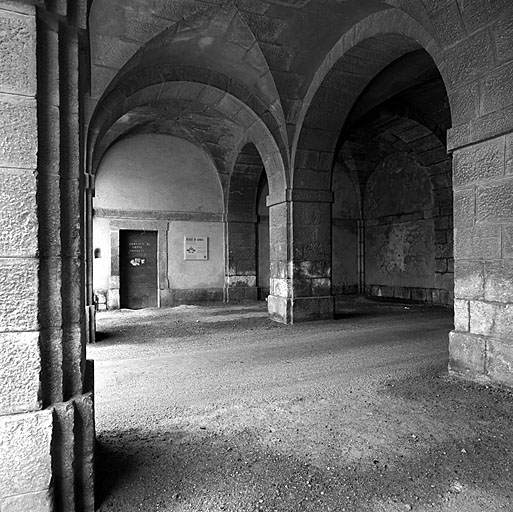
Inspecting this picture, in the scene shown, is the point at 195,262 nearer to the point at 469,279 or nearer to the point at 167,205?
the point at 167,205

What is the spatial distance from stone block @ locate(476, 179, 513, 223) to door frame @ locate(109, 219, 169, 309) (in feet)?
27.1

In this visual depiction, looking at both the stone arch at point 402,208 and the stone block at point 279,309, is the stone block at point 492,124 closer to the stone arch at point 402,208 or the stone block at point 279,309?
the stone block at point 279,309

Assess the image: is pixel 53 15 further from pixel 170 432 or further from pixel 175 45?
pixel 175 45

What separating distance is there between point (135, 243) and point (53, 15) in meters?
8.93

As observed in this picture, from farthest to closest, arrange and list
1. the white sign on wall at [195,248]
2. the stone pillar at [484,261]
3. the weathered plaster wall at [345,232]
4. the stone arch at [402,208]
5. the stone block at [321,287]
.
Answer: the weathered plaster wall at [345,232]
the white sign on wall at [195,248]
the stone arch at [402,208]
the stone block at [321,287]
the stone pillar at [484,261]

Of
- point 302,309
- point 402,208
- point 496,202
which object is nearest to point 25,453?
point 496,202

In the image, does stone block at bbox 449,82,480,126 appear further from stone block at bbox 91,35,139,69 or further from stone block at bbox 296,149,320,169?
stone block at bbox 91,35,139,69

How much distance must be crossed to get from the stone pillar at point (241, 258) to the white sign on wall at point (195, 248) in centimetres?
64

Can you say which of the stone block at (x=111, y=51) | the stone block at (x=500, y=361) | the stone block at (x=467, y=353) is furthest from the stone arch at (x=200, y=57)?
the stone block at (x=500, y=361)

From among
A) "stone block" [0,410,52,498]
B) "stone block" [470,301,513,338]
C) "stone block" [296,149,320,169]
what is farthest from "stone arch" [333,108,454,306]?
"stone block" [0,410,52,498]

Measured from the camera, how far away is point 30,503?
59.9 inches

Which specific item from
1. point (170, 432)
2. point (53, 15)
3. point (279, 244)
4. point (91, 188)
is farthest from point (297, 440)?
point (91, 188)

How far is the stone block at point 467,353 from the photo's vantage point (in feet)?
10.7

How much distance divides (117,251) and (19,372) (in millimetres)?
8639
